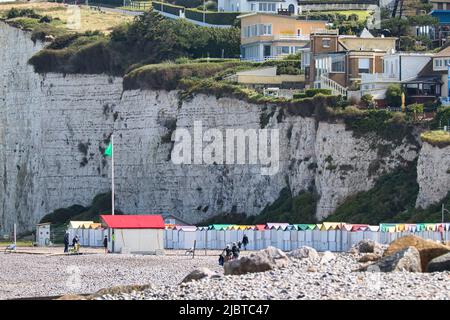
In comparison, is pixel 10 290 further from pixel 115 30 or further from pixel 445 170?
pixel 115 30

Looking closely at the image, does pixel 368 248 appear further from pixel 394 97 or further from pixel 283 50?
pixel 283 50

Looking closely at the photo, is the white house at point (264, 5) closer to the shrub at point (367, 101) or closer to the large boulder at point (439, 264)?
the shrub at point (367, 101)

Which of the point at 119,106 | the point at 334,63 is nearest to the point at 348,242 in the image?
the point at 334,63

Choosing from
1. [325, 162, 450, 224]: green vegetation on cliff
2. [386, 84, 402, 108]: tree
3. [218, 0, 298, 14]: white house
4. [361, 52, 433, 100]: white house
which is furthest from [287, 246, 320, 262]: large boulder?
[218, 0, 298, 14]: white house

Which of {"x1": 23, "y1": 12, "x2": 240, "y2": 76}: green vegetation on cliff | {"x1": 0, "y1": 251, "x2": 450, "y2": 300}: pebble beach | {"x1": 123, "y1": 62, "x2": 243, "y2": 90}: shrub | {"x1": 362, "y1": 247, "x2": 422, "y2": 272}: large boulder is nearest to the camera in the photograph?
{"x1": 0, "y1": 251, "x2": 450, "y2": 300}: pebble beach

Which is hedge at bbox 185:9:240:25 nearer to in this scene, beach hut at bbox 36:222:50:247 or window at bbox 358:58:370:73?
window at bbox 358:58:370:73
